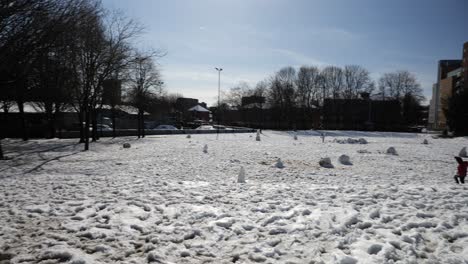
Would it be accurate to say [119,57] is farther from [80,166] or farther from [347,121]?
[347,121]

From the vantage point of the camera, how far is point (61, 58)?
14914 mm

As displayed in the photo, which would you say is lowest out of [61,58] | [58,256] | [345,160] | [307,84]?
A: [58,256]

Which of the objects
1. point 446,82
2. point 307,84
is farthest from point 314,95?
point 446,82

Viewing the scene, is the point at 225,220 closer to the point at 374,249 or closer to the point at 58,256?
the point at 374,249

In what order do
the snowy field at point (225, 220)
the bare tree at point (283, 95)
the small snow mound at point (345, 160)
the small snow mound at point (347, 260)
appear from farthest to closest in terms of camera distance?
the bare tree at point (283, 95) < the small snow mound at point (345, 160) < the snowy field at point (225, 220) < the small snow mound at point (347, 260)

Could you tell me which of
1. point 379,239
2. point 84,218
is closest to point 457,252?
point 379,239

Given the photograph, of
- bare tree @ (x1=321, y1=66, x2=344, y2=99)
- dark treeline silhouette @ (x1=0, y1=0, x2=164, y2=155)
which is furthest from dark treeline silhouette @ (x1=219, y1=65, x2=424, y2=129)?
dark treeline silhouette @ (x1=0, y1=0, x2=164, y2=155)

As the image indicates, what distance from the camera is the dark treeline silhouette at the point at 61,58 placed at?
7.18 meters

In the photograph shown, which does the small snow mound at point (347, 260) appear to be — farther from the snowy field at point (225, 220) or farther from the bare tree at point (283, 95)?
the bare tree at point (283, 95)

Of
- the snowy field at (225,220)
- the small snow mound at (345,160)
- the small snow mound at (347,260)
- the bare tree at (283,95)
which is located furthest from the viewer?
the bare tree at (283,95)

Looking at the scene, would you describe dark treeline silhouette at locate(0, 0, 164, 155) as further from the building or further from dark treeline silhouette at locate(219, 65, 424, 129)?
the building

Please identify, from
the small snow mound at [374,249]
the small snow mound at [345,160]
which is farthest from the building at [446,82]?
the small snow mound at [374,249]

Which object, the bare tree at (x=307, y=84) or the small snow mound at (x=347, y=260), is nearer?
the small snow mound at (x=347, y=260)

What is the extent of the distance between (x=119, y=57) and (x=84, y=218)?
642 inches
